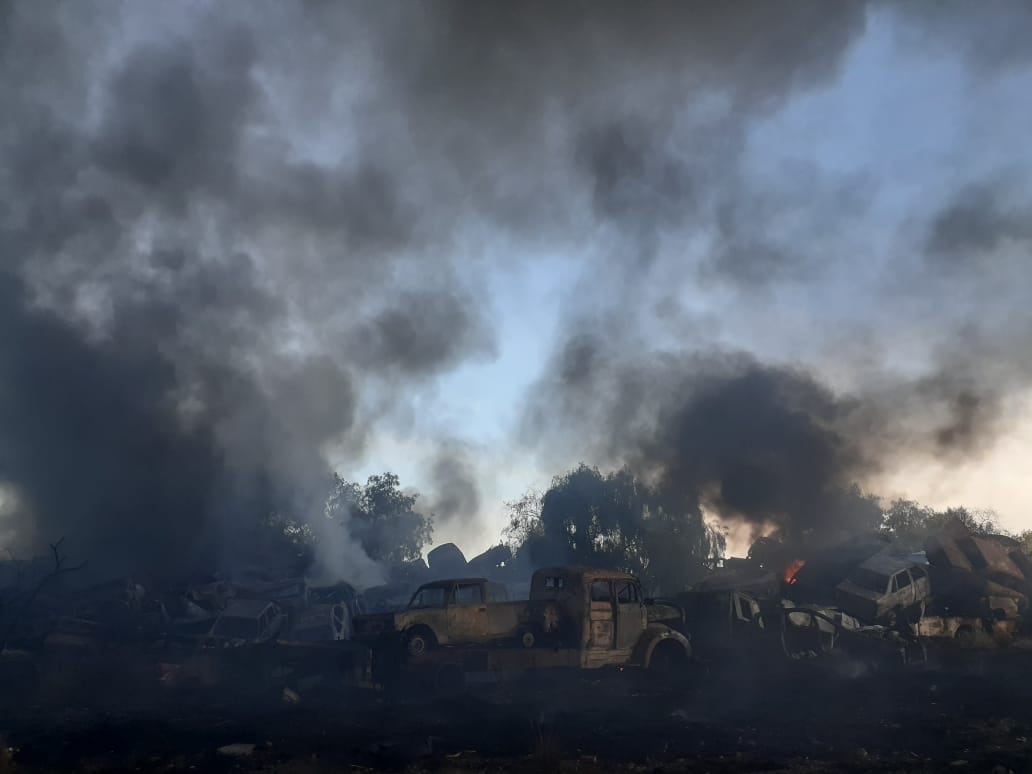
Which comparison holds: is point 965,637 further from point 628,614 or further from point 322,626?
point 322,626

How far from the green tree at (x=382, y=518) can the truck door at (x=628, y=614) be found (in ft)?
136

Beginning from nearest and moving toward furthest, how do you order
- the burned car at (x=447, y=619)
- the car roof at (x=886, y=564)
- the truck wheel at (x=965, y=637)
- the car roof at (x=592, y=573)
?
the burned car at (x=447, y=619) < the car roof at (x=592, y=573) < the truck wheel at (x=965, y=637) < the car roof at (x=886, y=564)

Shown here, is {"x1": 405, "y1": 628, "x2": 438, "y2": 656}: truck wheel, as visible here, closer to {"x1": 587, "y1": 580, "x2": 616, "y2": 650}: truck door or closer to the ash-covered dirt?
the ash-covered dirt

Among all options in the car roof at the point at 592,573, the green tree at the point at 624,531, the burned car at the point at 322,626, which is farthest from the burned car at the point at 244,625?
the green tree at the point at 624,531

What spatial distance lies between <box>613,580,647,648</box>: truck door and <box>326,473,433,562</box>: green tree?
4137 centimetres

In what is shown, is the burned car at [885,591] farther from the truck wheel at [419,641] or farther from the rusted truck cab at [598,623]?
the truck wheel at [419,641]

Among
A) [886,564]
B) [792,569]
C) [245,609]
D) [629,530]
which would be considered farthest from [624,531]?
[245,609]

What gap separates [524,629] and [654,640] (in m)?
2.78

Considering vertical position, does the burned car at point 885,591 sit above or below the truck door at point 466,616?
above

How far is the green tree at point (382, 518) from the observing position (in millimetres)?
55906

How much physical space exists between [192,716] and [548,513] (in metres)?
30.2

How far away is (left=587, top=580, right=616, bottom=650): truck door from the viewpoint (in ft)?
48.5

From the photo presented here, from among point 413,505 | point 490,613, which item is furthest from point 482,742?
point 413,505

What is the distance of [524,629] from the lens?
49.6 feet
